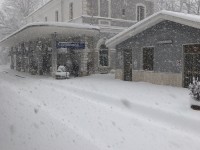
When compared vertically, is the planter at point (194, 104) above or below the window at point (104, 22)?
below

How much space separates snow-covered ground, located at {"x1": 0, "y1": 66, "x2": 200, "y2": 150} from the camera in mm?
6160

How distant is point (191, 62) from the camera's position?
14.1m

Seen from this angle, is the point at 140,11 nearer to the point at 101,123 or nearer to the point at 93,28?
the point at 93,28

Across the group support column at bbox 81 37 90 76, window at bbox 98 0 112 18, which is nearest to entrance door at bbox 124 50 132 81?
support column at bbox 81 37 90 76

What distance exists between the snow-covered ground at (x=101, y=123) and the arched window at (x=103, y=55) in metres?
12.6

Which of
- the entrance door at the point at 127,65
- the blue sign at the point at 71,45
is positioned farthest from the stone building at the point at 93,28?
the entrance door at the point at 127,65

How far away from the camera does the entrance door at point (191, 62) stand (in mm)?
13812

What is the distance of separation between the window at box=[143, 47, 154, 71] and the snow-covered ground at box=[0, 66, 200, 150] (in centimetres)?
458

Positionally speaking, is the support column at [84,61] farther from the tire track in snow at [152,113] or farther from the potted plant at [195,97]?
the potted plant at [195,97]

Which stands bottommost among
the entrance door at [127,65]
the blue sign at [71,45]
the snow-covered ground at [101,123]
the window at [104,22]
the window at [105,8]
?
the snow-covered ground at [101,123]

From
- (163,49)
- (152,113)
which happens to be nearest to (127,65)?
(163,49)

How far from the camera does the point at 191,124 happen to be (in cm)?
781

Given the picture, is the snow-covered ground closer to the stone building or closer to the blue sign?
the blue sign

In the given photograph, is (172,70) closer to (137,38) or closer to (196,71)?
(196,71)
